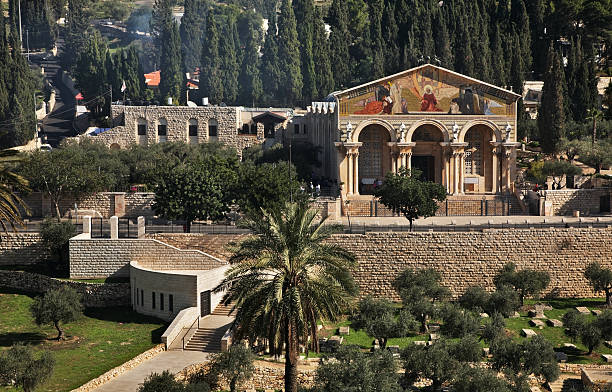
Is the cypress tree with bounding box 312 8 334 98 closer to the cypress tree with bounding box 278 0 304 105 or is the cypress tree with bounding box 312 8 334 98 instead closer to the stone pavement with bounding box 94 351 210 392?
the cypress tree with bounding box 278 0 304 105

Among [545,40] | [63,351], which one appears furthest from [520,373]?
[545,40]

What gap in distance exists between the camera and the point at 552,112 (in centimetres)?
7462

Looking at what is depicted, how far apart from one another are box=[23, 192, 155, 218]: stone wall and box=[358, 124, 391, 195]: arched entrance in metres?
16.3

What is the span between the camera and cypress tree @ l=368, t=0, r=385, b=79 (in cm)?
9494

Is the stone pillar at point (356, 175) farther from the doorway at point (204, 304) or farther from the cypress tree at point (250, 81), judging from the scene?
the cypress tree at point (250, 81)

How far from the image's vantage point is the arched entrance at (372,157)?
74.1 metres

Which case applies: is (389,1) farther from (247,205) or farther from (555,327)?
(555,327)

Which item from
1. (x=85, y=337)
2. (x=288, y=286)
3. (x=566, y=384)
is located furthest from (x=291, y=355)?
(x=85, y=337)

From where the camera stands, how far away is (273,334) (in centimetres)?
3522

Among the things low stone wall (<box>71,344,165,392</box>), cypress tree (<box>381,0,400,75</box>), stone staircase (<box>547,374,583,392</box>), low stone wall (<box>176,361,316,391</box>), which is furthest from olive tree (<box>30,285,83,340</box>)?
cypress tree (<box>381,0,400,75</box>)

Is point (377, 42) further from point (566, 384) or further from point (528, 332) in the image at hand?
point (566, 384)

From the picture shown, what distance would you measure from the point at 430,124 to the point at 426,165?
3.40 metres

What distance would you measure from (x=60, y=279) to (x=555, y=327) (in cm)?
2356

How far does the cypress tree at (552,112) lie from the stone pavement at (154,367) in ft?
125
